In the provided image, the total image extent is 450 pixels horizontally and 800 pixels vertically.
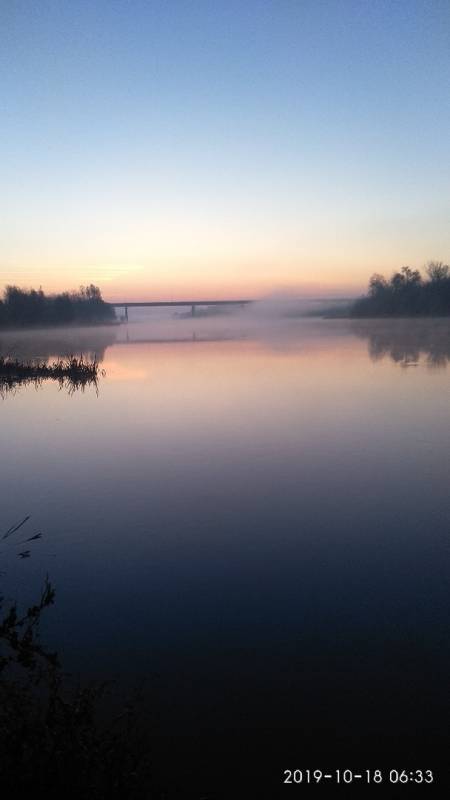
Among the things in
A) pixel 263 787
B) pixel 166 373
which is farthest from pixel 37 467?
pixel 166 373

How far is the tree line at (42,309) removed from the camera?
88.4m

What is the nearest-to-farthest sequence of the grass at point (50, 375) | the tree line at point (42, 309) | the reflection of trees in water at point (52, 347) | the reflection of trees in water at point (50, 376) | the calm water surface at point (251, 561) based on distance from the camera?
the calm water surface at point (251, 561), the reflection of trees in water at point (50, 376), the grass at point (50, 375), the reflection of trees in water at point (52, 347), the tree line at point (42, 309)

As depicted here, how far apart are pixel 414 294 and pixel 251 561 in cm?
9918

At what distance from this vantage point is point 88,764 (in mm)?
2516

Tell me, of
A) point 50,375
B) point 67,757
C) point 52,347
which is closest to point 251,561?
point 67,757

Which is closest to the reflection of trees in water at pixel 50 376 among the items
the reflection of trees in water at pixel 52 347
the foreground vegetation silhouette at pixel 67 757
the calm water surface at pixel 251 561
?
the calm water surface at pixel 251 561

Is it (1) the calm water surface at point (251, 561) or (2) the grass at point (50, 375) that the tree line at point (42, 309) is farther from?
(1) the calm water surface at point (251, 561)

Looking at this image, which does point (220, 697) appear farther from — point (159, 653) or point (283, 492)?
point (283, 492)

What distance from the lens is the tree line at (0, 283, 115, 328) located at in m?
88.4

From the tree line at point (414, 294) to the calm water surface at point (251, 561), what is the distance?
295 ft

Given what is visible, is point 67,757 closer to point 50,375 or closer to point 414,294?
point 50,375

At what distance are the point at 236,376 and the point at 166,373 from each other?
4.35m

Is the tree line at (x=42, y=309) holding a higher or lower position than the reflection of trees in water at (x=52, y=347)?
higher

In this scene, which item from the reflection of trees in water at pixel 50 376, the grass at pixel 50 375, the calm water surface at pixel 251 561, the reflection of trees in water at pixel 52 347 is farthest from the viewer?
the reflection of trees in water at pixel 52 347
